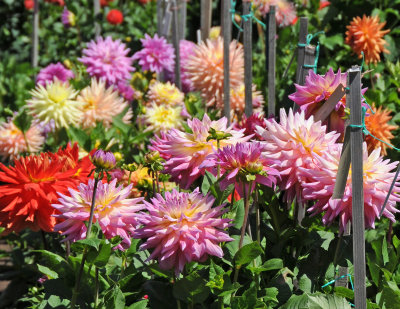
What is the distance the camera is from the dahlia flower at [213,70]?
2.62 meters

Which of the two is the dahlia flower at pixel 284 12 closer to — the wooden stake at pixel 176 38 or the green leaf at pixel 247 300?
the wooden stake at pixel 176 38

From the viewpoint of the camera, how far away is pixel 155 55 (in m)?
2.94

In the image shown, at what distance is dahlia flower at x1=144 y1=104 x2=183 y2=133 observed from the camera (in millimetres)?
2508

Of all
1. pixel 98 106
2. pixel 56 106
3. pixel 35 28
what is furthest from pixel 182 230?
pixel 35 28

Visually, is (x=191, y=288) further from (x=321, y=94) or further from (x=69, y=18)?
(x=69, y=18)

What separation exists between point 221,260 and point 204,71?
1.42 meters

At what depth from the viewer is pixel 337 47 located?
3.30 metres

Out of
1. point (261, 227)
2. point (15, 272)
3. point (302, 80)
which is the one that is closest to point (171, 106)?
point (15, 272)

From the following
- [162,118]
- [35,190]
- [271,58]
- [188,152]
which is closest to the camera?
[188,152]

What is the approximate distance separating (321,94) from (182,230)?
492mm

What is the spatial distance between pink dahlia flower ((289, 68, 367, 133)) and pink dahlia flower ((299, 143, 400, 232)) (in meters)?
0.19

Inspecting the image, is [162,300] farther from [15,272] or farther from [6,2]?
[6,2]

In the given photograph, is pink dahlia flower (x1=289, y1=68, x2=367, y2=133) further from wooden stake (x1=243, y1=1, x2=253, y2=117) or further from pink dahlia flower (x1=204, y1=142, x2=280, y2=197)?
wooden stake (x1=243, y1=1, x2=253, y2=117)

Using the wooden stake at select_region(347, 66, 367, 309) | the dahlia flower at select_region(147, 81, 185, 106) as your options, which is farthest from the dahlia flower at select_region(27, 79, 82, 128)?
the wooden stake at select_region(347, 66, 367, 309)
